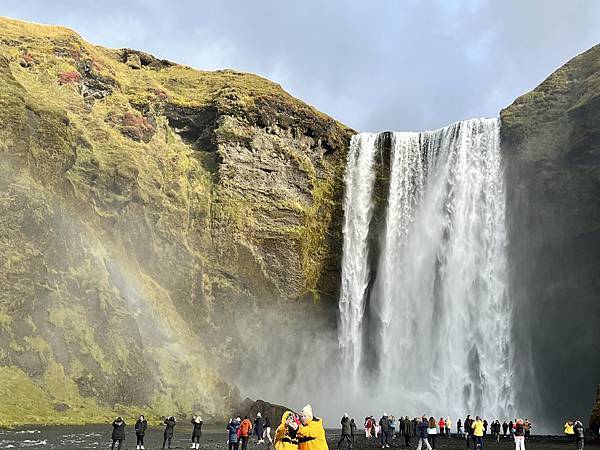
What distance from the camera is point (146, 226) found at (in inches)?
2474

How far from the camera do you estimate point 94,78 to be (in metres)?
70.4

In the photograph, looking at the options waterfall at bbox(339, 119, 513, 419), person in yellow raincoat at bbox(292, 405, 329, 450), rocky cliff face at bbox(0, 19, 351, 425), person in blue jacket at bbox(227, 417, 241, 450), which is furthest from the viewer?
waterfall at bbox(339, 119, 513, 419)

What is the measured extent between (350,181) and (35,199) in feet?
→ 111

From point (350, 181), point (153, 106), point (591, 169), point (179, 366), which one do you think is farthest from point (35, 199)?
point (591, 169)

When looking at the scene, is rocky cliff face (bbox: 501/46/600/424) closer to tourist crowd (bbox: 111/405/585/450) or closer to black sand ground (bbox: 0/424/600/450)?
tourist crowd (bbox: 111/405/585/450)

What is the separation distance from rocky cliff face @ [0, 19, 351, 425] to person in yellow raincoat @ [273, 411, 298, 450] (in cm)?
3729

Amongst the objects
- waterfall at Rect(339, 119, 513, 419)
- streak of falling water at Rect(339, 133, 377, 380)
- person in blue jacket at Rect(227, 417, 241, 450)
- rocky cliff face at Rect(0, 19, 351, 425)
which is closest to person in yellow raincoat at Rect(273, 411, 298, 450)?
person in blue jacket at Rect(227, 417, 241, 450)

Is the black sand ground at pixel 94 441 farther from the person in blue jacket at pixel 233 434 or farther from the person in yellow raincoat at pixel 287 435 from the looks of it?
the person in yellow raincoat at pixel 287 435

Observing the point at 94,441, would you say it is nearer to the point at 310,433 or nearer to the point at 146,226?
the point at 310,433

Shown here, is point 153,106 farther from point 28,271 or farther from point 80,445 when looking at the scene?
point 80,445

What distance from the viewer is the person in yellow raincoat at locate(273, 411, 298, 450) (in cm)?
1051

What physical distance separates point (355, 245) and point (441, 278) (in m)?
10.6

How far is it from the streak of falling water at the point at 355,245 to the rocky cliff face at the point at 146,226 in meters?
1.39

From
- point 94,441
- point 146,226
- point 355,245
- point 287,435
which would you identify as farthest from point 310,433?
point 355,245
